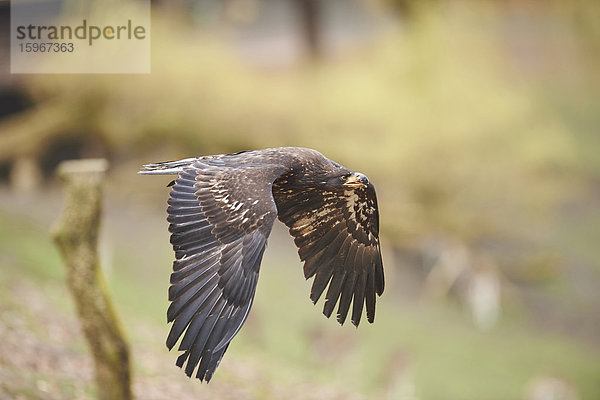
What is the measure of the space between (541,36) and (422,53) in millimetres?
1904

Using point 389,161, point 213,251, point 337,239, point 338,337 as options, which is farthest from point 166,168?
point 389,161

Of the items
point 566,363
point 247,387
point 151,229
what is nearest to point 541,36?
point 566,363

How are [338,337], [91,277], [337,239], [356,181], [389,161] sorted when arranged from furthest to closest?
[389,161] → [338,337] → [91,277] → [337,239] → [356,181]

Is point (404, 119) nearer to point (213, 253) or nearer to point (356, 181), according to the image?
point (356, 181)

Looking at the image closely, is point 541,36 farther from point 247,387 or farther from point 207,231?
point 207,231

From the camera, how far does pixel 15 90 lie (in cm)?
656

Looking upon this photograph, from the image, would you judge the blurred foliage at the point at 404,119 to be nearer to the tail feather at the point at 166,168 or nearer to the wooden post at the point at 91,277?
the wooden post at the point at 91,277

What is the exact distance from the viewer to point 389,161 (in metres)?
7.25

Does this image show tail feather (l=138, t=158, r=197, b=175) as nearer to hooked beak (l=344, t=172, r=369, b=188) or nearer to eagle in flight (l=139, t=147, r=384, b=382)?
eagle in flight (l=139, t=147, r=384, b=382)

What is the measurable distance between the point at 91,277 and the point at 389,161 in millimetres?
4274

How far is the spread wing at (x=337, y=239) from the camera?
2957 millimetres

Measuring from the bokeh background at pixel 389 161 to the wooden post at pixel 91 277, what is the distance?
1.57 m

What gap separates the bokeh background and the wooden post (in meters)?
1.57

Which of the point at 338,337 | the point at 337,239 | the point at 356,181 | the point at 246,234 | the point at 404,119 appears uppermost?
the point at 404,119
